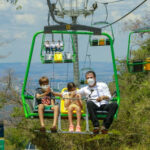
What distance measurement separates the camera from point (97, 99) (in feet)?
25.0

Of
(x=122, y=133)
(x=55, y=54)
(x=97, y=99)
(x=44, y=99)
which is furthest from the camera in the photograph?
(x=122, y=133)

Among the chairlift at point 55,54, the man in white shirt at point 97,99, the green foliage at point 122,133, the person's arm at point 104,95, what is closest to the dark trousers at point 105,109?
the man in white shirt at point 97,99

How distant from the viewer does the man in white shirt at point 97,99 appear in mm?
7598

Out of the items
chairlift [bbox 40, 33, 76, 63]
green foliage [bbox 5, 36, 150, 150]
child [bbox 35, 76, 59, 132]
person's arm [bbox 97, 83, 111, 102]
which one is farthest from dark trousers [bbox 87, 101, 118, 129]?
green foliage [bbox 5, 36, 150, 150]

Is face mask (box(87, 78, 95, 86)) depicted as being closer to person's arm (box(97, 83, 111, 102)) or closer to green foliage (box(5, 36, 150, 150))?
person's arm (box(97, 83, 111, 102))

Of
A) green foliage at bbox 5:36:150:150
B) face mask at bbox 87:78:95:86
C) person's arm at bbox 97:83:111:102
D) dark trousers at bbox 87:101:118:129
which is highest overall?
face mask at bbox 87:78:95:86

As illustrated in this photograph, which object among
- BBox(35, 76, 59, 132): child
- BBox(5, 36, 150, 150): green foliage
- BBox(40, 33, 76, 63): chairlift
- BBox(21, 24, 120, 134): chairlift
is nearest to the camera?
BBox(21, 24, 120, 134): chairlift

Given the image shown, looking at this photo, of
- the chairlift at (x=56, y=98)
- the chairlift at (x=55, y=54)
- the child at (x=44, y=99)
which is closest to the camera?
the chairlift at (x=56, y=98)

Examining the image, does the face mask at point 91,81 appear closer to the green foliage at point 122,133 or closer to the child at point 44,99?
the child at point 44,99

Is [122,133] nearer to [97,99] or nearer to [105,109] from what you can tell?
[105,109]

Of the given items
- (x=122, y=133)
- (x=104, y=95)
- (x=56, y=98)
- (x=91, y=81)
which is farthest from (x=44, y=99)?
(x=122, y=133)

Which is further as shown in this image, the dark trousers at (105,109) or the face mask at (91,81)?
the face mask at (91,81)

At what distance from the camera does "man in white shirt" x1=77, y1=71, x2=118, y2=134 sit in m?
7.60

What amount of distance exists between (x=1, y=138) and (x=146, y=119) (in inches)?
630
